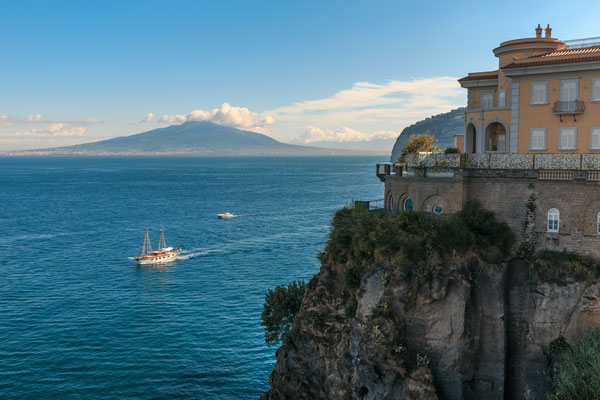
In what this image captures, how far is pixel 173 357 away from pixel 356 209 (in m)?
22.9

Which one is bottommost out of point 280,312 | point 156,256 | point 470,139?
point 156,256

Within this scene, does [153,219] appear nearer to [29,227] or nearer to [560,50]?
[29,227]

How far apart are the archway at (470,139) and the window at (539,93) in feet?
18.4

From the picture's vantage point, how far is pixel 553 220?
1159 inches

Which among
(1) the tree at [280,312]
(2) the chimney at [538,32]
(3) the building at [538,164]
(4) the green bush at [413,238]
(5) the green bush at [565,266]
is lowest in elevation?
(1) the tree at [280,312]

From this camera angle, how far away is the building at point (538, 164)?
2902 centimetres

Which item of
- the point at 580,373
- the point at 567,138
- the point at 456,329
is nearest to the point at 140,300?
the point at 456,329

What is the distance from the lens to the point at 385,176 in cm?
3712

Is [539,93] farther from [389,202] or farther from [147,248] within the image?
[147,248]

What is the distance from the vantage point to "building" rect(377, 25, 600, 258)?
29016 millimetres

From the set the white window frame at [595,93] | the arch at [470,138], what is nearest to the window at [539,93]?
the white window frame at [595,93]

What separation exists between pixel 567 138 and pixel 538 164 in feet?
10.0

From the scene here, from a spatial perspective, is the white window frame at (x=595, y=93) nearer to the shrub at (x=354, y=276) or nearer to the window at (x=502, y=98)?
the window at (x=502, y=98)

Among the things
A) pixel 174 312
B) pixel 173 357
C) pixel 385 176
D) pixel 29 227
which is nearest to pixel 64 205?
pixel 29 227
